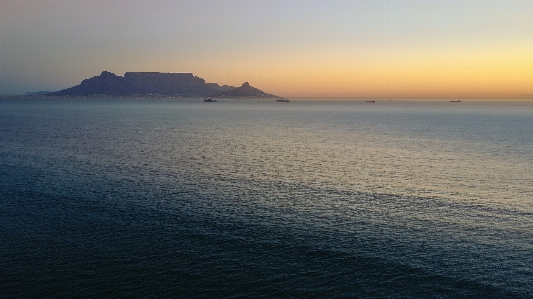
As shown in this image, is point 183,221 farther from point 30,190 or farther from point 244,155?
point 244,155

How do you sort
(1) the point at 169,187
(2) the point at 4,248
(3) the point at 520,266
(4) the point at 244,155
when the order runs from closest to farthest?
(3) the point at 520,266
(2) the point at 4,248
(1) the point at 169,187
(4) the point at 244,155

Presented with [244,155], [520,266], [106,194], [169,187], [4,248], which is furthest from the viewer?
[244,155]

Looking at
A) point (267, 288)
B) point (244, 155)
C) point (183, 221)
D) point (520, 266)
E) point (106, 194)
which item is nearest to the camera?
point (267, 288)

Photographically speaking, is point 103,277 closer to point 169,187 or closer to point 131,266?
point 131,266

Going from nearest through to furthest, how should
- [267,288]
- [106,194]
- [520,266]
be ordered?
[267,288]
[520,266]
[106,194]

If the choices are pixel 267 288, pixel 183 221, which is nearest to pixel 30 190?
pixel 183 221

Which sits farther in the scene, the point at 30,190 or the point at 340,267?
the point at 30,190

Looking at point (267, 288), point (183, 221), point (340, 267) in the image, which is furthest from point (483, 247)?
point (183, 221)

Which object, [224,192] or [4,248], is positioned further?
[224,192]
